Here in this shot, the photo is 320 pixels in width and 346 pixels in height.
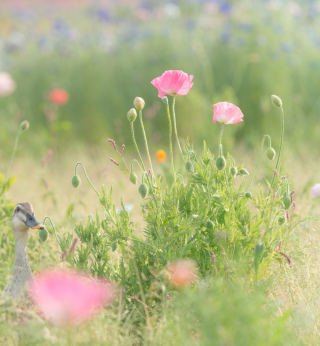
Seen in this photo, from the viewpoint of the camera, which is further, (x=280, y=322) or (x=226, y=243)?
(x=226, y=243)

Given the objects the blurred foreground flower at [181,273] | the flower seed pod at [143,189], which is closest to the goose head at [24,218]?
the flower seed pod at [143,189]

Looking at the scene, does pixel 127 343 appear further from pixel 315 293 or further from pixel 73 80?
pixel 73 80

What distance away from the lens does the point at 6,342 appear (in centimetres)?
156

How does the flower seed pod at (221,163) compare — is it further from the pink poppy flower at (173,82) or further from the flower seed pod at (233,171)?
the pink poppy flower at (173,82)

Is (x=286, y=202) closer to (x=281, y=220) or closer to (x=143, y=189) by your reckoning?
(x=281, y=220)

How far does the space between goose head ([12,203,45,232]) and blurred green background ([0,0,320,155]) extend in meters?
2.49

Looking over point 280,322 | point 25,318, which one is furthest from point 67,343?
point 280,322

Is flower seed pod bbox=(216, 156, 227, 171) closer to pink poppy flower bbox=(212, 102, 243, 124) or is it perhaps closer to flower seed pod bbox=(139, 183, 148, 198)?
pink poppy flower bbox=(212, 102, 243, 124)

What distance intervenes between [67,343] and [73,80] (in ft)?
15.2

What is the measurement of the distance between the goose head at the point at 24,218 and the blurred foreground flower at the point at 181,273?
479 mm

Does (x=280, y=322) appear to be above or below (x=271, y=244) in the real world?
above

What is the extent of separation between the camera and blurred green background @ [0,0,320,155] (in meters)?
4.91

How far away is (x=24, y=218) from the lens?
181 centimetres

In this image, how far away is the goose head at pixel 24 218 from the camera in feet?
5.90
